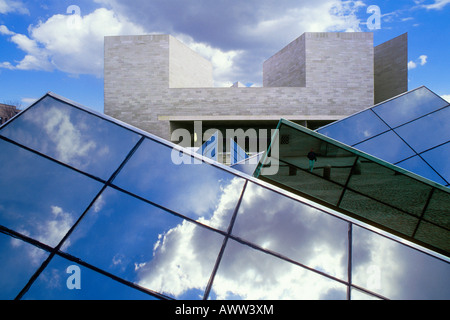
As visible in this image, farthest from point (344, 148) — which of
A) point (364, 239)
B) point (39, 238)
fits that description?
point (39, 238)

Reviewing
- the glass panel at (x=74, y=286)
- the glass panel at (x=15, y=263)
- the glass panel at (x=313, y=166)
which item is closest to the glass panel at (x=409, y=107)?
the glass panel at (x=313, y=166)

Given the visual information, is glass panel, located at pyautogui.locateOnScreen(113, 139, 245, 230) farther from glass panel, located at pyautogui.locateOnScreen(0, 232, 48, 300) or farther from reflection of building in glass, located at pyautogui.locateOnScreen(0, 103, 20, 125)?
reflection of building in glass, located at pyautogui.locateOnScreen(0, 103, 20, 125)

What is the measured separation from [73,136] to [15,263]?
145 centimetres

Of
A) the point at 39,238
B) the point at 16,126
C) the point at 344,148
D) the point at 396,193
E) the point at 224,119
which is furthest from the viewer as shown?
the point at 224,119

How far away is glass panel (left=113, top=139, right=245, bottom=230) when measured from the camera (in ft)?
8.27

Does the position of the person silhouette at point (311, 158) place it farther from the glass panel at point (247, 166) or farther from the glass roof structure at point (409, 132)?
the glass panel at point (247, 166)

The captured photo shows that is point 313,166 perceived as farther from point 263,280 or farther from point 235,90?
point 235,90

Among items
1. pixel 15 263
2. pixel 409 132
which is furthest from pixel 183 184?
pixel 409 132

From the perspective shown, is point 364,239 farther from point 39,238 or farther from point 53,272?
point 39,238

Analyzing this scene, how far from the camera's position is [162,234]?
229 cm

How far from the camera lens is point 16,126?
2857mm

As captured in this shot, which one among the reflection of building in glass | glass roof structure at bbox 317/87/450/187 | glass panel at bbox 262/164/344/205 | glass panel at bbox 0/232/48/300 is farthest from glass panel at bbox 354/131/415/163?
the reflection of building in glass

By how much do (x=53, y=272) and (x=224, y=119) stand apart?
33.7m

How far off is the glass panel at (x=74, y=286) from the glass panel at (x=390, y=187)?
4.15m
